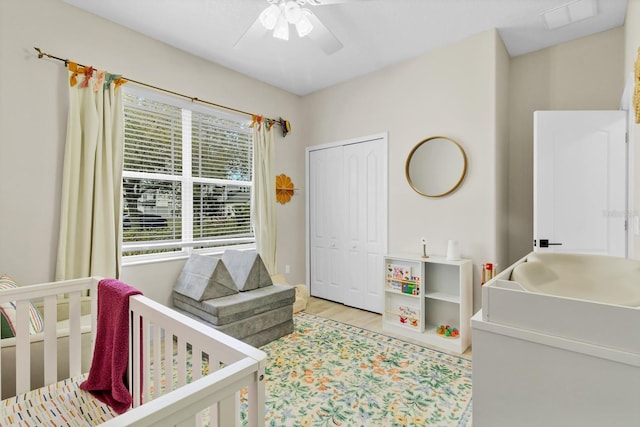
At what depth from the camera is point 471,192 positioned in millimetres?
2803

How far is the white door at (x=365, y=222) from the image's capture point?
11.3ft

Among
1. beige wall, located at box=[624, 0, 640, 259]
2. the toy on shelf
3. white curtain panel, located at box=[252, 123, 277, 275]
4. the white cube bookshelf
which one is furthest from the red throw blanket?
beige wall, located at box=[624, 0, 640, 259]

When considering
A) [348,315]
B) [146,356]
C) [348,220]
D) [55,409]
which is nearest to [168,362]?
[146,356]

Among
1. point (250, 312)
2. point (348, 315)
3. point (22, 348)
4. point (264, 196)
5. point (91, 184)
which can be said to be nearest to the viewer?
point (22, 348)

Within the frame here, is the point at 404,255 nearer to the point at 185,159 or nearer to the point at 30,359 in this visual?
the point at 185,159

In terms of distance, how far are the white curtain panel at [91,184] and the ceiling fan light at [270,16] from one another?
1348 millimetres

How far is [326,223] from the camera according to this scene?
3.96 metres

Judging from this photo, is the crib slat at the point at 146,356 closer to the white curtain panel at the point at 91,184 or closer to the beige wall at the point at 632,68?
the white curtain panel at the point at 91,184

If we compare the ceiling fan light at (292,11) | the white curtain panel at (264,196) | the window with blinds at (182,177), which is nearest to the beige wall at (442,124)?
the white curtain panel at (264,196)

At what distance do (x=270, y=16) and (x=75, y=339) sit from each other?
6.99 ft

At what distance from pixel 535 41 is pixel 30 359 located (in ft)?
13.7

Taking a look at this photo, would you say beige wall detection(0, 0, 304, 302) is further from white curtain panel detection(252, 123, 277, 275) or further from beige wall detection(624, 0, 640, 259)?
beige wall detection(624, 0, 640, 259)

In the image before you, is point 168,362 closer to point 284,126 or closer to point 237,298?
point 237,298

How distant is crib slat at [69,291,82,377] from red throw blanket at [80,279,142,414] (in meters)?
0.22
